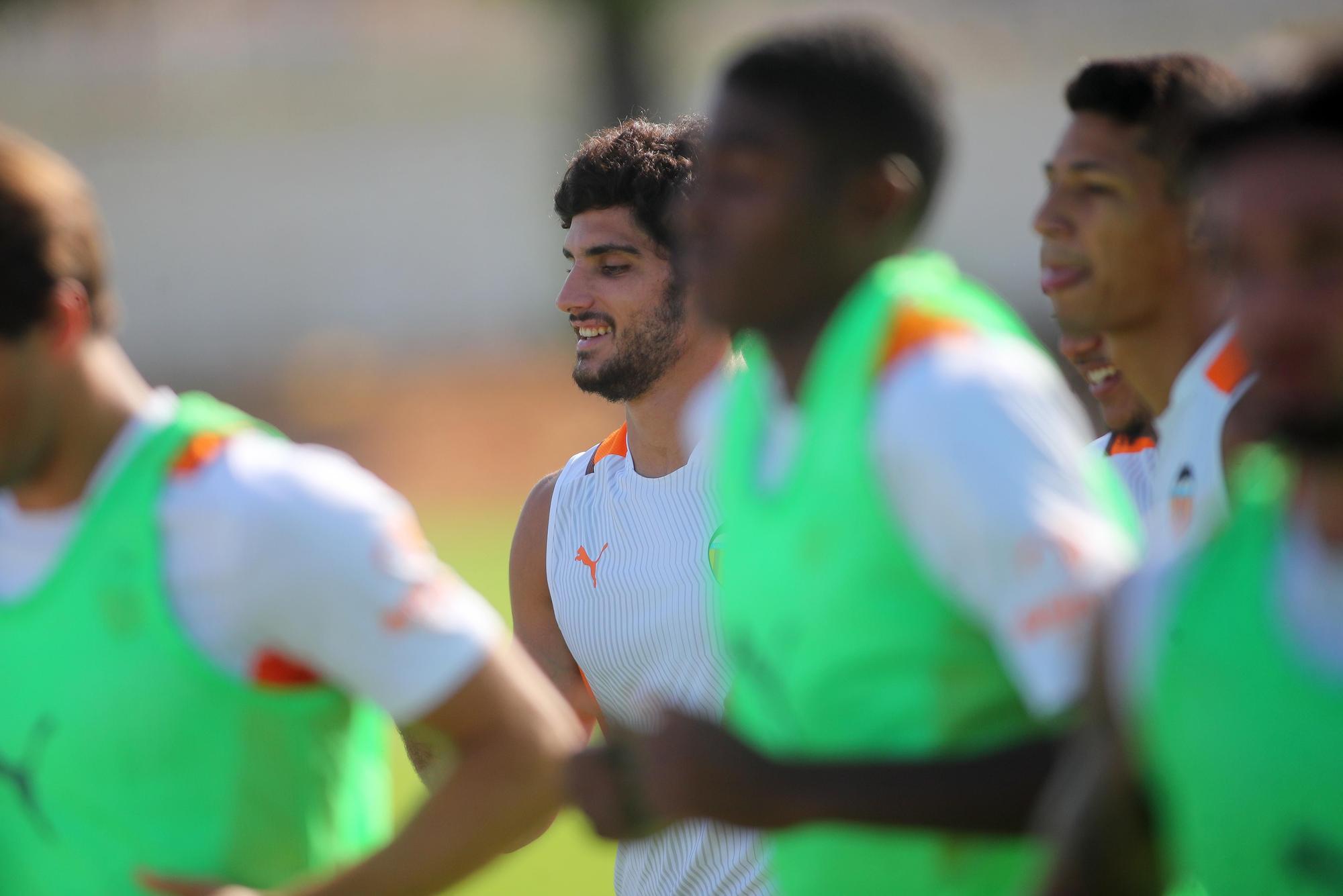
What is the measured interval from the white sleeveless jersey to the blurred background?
26.2m

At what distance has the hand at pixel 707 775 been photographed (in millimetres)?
2537

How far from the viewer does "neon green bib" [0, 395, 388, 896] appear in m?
2.70

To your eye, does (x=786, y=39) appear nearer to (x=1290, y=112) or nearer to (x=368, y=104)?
(x=1290, y=112)

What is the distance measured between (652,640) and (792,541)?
1.80 metres

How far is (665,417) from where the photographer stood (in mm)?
4777

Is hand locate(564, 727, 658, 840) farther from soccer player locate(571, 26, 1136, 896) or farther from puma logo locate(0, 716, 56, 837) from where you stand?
puma logo locate(0, 716, 56, 837)

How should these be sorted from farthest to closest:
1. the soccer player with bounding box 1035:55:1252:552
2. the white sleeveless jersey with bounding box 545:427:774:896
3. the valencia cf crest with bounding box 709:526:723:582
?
the valencia cf crest with bounding box 709:526:723:582 → the white sleeveless jersey with bounding box 545:427:774:896 → the soccer player with bounding box 1035:55:1252:552

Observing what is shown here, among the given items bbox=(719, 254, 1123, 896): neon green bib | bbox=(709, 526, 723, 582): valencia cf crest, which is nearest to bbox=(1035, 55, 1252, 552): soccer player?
bbox=(709, 526, 723, 582): valencia cf crest

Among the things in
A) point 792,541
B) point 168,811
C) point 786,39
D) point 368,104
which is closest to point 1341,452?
point 792,541

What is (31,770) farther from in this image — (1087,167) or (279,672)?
(1087,167)

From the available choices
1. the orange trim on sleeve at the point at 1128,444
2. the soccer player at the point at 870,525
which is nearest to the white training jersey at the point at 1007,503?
the soccer player at the point at 870,525

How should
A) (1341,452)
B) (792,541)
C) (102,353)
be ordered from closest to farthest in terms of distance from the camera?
(1341,452) → (792,541) → (102,353)

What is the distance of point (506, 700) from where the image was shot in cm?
273

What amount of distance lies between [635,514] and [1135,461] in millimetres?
1270
